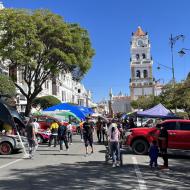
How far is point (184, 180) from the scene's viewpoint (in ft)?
40.7

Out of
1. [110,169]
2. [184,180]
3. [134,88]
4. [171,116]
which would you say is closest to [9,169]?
[110,169]

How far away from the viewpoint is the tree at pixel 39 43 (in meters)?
35.9

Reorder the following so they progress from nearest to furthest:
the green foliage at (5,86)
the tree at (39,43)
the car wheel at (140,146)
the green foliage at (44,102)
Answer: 1. the car wheel at (140,146)
2. the green foliage at (5,86)
3. the tree at (39,43)
4. the green foliage at (44,102)

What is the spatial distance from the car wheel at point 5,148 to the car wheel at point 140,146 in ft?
18.8

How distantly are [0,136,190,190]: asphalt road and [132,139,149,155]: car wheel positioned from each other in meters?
2.66

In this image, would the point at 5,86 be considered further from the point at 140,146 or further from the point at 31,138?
the point at 31,138

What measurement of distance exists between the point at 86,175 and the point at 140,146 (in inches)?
319

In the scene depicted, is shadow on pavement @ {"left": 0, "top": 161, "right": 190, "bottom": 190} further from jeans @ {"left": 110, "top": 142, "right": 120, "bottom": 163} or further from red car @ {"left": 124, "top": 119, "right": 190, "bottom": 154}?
red car @ {"left": 124, "top": 119, "right": 190, "bottom": 154}

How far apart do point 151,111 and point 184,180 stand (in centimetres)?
1928

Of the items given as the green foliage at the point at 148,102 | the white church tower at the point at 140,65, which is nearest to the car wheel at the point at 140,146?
the green foliage at the point at 148,102

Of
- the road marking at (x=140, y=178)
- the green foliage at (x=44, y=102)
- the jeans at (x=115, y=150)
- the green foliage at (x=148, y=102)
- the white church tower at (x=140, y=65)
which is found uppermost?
the white church tower at (x=140, y=65)

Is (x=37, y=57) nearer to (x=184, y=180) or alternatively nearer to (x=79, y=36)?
(x=79, y=36)

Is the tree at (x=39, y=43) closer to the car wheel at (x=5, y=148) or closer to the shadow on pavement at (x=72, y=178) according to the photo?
the car wheel at (x=5, y=148)

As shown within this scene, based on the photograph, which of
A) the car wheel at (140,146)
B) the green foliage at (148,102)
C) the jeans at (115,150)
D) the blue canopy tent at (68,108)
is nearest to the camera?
the jeans at (115,150)
